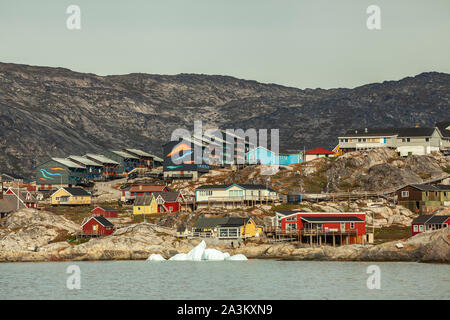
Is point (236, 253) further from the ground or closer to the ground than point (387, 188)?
closer to the ground

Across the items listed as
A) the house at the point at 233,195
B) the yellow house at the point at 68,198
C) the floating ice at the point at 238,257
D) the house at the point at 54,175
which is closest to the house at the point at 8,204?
the yellow house at the point at 68,198

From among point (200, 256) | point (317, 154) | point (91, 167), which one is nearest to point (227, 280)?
point (200, 256)

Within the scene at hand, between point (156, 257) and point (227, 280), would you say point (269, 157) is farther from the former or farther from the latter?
point (227, 280)

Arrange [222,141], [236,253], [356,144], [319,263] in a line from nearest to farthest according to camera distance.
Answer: [319,263], [236,253], [356,144], [222,141]

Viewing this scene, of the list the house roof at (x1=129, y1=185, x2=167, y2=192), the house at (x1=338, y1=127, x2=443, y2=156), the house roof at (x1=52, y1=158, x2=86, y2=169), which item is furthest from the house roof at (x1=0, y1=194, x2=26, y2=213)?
the house at (x1=338, y1=127, x2=443, y2=156)

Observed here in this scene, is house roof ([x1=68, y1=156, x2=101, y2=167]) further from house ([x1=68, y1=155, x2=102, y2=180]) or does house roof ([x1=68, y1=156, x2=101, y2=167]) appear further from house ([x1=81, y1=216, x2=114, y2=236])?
house ([x1=81, y1=216, x2=114, y2=236])
